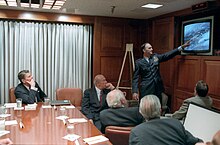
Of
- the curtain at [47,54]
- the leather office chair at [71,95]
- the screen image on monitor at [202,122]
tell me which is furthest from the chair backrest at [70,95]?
the screen image on monitor at [202,122]

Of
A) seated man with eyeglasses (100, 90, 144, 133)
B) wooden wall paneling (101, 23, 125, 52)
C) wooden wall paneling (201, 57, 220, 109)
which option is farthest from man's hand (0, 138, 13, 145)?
wooden wall paneling (101, 23, 125, 52)

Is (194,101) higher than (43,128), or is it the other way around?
(194,101)

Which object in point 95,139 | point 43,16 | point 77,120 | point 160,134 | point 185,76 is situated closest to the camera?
point 160,134

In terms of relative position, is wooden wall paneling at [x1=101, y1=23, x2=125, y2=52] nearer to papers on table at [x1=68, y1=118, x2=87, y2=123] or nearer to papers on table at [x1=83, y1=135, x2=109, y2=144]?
papers on table at [x1=68, y1=118, x2=87, y2=123]

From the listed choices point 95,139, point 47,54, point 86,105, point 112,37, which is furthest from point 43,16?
point 95,139

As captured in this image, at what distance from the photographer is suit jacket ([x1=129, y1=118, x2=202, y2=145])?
1.94 meters

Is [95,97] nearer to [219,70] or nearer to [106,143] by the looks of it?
[106,143]

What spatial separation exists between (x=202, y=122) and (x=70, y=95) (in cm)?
300

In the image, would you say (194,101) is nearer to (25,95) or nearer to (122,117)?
(122,117)

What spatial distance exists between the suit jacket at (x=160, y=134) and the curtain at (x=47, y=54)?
154 inches

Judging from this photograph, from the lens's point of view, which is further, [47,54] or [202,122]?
[47,54]

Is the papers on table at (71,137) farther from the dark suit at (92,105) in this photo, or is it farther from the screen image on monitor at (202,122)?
the dark suit at (92,105)

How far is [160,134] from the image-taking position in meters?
1.95

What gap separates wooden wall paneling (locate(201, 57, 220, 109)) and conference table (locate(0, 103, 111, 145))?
208cm
